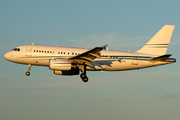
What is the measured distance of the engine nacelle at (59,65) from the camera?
3656 cm

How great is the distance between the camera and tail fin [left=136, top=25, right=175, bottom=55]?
136 ft

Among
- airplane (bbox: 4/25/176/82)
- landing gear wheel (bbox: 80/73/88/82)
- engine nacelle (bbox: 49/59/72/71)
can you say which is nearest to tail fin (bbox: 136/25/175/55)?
airplane (bbox: 4/25/176/82)

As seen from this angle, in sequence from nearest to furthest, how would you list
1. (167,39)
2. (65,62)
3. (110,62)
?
1. (65,62)
2. (110,62)
3. (167,39)

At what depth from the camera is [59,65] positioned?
36.6 meters

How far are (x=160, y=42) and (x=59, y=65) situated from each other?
16.2 metres

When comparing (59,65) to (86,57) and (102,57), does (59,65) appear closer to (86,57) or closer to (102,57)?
(86,57)

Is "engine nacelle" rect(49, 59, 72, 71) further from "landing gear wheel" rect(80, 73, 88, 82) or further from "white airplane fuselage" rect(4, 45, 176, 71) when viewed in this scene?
"landing gear wheel" rect(80, 73, 88, 82)

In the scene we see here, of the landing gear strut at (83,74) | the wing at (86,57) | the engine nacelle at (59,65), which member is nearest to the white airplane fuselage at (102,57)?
the landing gear strut at (83,74)

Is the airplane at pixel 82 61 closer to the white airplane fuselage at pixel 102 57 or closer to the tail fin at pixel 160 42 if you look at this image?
the white airplane fuselage at pixel 102 57

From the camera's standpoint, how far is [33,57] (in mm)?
39312

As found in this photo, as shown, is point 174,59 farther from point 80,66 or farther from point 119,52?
point 80,66

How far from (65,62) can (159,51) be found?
14587 millimetres

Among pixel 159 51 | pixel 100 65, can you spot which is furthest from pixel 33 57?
pixel 159 51

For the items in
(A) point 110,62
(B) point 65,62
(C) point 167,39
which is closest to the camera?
(B) point 65,62
